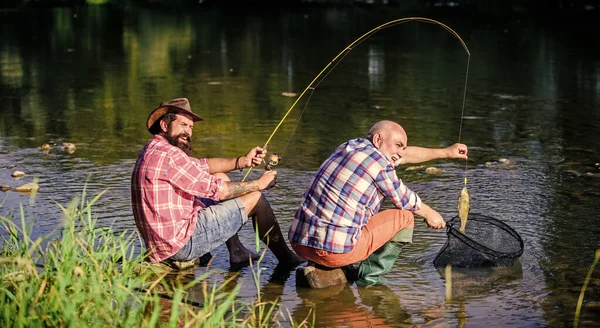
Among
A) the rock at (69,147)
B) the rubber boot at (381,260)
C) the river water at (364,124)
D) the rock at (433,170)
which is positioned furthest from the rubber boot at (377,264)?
the rock at (69,147)

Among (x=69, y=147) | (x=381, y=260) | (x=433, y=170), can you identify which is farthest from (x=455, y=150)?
(x=69, y=147)

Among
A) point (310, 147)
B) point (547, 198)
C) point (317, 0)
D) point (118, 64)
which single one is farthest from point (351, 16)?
point (547, 198)

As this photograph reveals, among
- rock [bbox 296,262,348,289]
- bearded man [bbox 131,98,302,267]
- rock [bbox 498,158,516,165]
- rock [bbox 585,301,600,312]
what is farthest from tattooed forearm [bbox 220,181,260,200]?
rock [bbox 498,158,516,165]

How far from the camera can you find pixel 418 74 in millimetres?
15992

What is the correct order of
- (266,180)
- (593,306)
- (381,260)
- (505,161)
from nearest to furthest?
(593,306) → (381,260) → (266,180) → (505,161)

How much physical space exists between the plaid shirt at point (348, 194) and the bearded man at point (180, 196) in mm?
387

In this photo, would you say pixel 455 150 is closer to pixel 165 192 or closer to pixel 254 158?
pixel 254 158

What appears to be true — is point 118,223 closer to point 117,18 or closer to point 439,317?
point 439,317

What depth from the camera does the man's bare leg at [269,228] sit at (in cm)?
654

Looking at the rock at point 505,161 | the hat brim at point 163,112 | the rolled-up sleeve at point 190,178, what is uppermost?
the hat brim at point 163,112

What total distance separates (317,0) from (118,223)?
27.0 metres

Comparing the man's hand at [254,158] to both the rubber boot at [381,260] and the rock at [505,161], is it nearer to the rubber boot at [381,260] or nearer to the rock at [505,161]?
the rubber boot at [381,260]

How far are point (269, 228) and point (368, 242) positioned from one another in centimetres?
85

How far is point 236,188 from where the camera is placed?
630 centimetres
